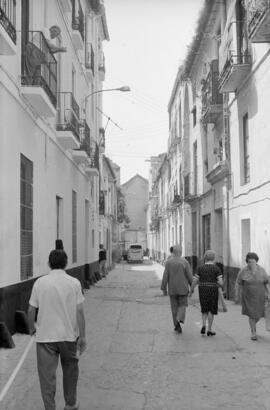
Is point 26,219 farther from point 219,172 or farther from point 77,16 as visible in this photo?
point 77,16

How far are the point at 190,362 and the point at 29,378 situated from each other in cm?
211

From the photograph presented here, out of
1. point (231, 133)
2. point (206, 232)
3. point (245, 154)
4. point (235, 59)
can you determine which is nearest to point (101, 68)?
point (206, 232)

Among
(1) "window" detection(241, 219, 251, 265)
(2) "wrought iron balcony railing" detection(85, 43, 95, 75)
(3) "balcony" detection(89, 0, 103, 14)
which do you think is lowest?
(1) "window" detection(241, 219, 251, 265)

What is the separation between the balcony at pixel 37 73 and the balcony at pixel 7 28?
1220 millimetres

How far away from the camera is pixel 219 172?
1612 centimetres

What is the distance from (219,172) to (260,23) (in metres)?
6.77

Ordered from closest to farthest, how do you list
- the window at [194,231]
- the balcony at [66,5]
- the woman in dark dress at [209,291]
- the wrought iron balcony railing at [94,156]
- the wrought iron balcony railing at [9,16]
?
the wrought iron balcony railing at [9,16]
the woman in dark dress at [209,291]
the balcony at [66,5]
the wrought iron balcony railing at [94,156]
the window at [194,231]

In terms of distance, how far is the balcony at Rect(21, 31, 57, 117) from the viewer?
983cm

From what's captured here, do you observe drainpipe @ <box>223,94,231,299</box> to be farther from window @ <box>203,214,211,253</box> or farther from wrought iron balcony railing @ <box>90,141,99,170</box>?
wrought iron balcony railing @ <box>90,141,99,170</box>

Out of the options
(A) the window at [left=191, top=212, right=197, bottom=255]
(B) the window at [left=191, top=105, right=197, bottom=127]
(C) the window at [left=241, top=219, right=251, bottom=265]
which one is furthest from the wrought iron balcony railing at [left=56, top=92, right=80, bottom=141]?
(A) the window at [left=191, top=212, right=197, bottom=255]

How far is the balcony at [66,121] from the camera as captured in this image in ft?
45.1

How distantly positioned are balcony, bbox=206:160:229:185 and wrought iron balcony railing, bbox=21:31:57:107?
5917 millimetres

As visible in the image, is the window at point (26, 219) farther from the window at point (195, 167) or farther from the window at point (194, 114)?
the window at point (194, 114)

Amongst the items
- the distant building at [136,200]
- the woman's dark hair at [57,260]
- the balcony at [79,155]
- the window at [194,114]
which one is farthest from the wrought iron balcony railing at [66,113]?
the distant building at [136,200]
